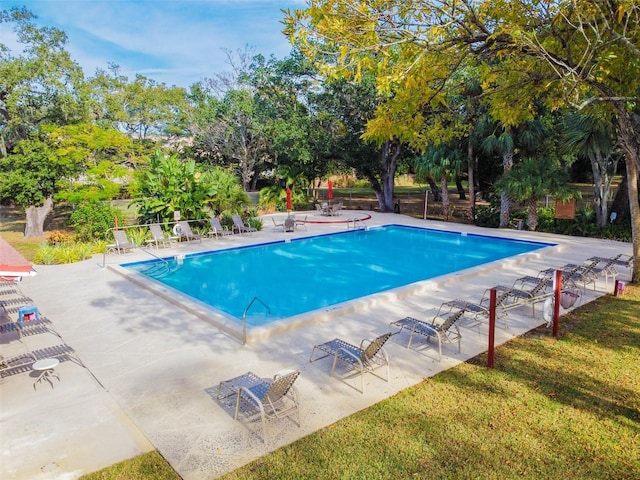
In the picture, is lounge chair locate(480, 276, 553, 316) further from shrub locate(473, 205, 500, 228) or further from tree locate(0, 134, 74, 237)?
tree locate(0, 134, 74, 237)

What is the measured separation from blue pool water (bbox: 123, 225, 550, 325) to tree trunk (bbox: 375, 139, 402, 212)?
6.89m

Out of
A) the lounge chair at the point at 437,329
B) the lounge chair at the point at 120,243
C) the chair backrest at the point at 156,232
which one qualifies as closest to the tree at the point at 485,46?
the lounge chair at the point at 437,329

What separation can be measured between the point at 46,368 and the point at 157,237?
10347 millimetres

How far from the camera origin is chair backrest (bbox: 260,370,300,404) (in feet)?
16.9

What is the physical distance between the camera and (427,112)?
9508 millimetres

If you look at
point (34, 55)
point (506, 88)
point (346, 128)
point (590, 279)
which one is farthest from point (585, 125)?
point (34, 55)

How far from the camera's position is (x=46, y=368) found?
19.8 ft

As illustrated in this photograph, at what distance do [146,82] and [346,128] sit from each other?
16.8m

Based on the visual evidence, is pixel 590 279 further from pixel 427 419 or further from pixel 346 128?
pixel 346 128

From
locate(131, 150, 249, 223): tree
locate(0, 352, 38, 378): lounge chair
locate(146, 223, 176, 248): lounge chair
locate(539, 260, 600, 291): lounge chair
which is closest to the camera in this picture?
locate(0, 352, 38, 378): lounge chair

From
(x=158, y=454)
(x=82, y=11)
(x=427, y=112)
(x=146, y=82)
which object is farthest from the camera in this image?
(x=146, y=82)

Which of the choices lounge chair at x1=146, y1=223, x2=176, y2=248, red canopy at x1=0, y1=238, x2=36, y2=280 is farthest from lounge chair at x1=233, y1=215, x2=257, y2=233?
red canopy at x1=0, y1=238, x2=36, y2=280

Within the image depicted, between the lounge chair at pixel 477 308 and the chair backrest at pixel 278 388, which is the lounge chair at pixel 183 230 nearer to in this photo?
the lounge chair at pixel 477 308

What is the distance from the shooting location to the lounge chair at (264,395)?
5.18 m
